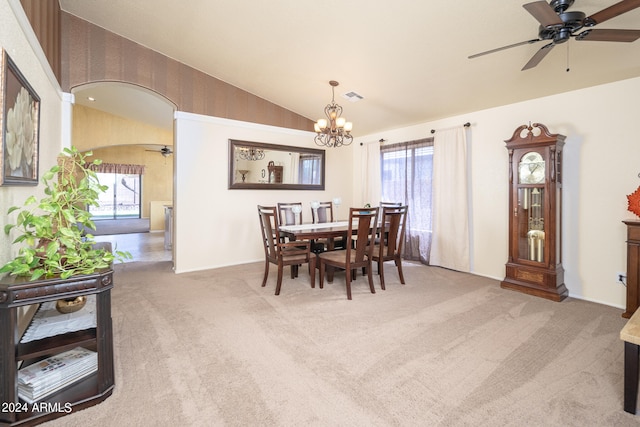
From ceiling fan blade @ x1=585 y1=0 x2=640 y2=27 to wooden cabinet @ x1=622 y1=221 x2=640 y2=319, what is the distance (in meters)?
1.96

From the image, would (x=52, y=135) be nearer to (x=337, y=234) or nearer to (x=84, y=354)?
(x=84, y=354)

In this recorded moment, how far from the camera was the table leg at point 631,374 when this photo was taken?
5.23 ft

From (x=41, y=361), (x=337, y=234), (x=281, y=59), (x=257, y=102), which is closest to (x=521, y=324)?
(x=337, y=234)

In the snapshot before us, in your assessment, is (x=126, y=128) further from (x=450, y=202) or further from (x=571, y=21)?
(x=571, y=21)

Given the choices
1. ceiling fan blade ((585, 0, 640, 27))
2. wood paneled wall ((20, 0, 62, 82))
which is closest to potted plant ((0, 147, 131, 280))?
wood paneled wall ((20, 0, 62, 82))

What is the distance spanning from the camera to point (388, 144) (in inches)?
222

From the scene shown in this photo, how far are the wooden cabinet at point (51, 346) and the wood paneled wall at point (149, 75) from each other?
3.34 m

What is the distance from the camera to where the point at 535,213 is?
3.57 metres

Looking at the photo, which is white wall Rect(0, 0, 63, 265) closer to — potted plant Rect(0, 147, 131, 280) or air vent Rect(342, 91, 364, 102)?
potted plant Rect(0, 147, 131, 280)

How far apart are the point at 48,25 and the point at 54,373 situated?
10.1 ft

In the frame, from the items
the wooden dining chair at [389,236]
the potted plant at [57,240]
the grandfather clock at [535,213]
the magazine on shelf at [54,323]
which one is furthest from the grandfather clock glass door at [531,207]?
the magazine on shelf at [54,323]

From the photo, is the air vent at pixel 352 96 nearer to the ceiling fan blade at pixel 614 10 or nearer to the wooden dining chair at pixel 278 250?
the wooden dining chair at pixel 278 250

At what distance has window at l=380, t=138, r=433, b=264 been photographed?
198 inches

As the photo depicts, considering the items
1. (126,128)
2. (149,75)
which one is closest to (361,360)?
(149,75)
